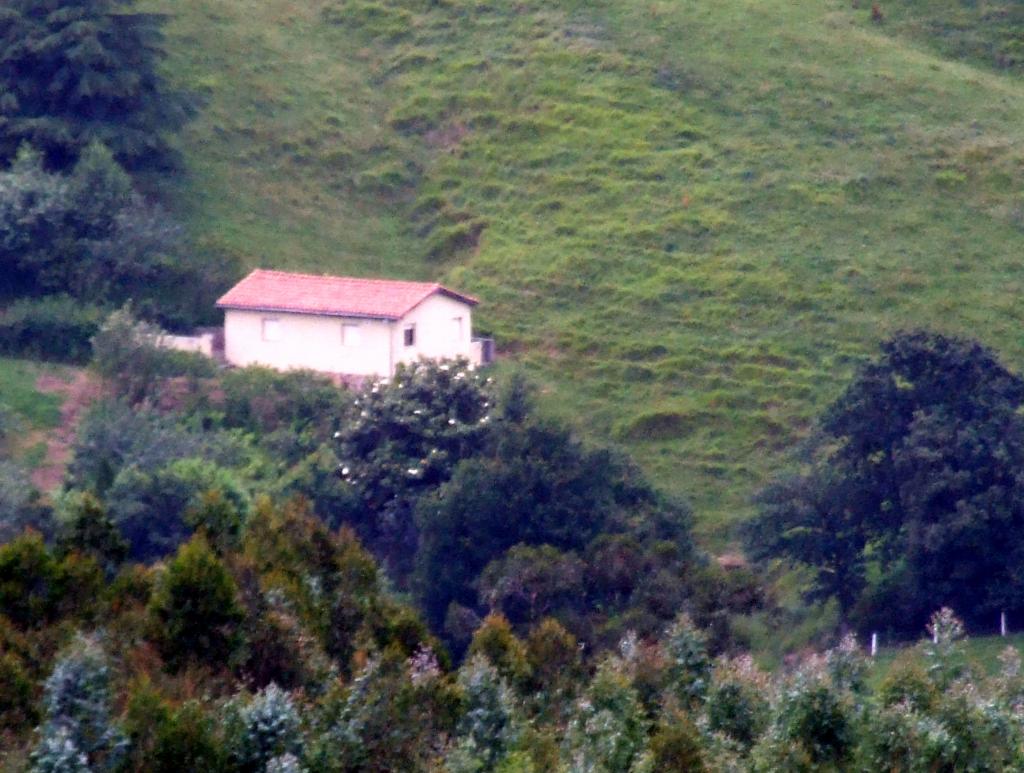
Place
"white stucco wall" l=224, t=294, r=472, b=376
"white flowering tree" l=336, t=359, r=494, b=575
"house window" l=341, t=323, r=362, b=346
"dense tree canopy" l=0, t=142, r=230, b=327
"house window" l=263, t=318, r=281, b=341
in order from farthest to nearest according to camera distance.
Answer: "dense tree canopy" l=0, t=142, r=230, b=327 → "house window" l=263, t=318, r=281, b=341 → "house window" l=341, t=323, r=362, b=346 → "white stucco wall" l=224, t=294, r=472, b=376 → "white flowering tree" l=336, t=359, r=494, b=575

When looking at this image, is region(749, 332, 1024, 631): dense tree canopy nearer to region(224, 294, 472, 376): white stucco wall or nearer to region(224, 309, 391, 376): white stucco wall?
region(224, 294, 472, 376): white stucco wall

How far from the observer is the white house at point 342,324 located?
40750 millimetres

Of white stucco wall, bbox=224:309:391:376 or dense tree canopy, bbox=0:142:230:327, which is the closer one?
white stucco wall, bbox=224:309:391:376

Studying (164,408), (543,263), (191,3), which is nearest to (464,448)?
(164,408)

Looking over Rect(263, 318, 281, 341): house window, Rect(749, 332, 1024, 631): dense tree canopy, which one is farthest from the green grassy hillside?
Rect(263, 318, 281, 341): house window

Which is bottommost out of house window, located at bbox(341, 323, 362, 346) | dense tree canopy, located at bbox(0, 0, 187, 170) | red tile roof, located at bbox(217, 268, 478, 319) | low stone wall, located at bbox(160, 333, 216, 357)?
low stone wall, located at bbox(160, 333, 216, 357)

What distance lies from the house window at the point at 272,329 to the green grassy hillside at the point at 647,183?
21.2 feet

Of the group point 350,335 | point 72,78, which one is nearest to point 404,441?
point 350,335

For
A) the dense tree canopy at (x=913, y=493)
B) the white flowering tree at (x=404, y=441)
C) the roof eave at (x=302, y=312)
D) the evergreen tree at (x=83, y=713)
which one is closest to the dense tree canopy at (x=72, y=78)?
the roof eave at (x=302, y=312)

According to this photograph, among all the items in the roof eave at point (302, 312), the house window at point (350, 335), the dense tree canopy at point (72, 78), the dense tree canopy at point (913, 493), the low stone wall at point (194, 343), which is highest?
the dense tree canopy at point (72, 78)

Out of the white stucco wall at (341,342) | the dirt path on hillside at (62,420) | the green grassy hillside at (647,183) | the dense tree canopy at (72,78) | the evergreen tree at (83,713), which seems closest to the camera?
the evergreen tree at (83,713)

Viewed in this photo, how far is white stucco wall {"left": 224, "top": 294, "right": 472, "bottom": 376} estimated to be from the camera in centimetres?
4072

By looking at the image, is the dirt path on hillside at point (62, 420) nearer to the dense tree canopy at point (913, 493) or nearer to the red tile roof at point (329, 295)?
the red tile roof at point (329, 295)

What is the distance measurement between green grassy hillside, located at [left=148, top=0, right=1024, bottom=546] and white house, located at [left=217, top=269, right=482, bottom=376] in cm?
349
